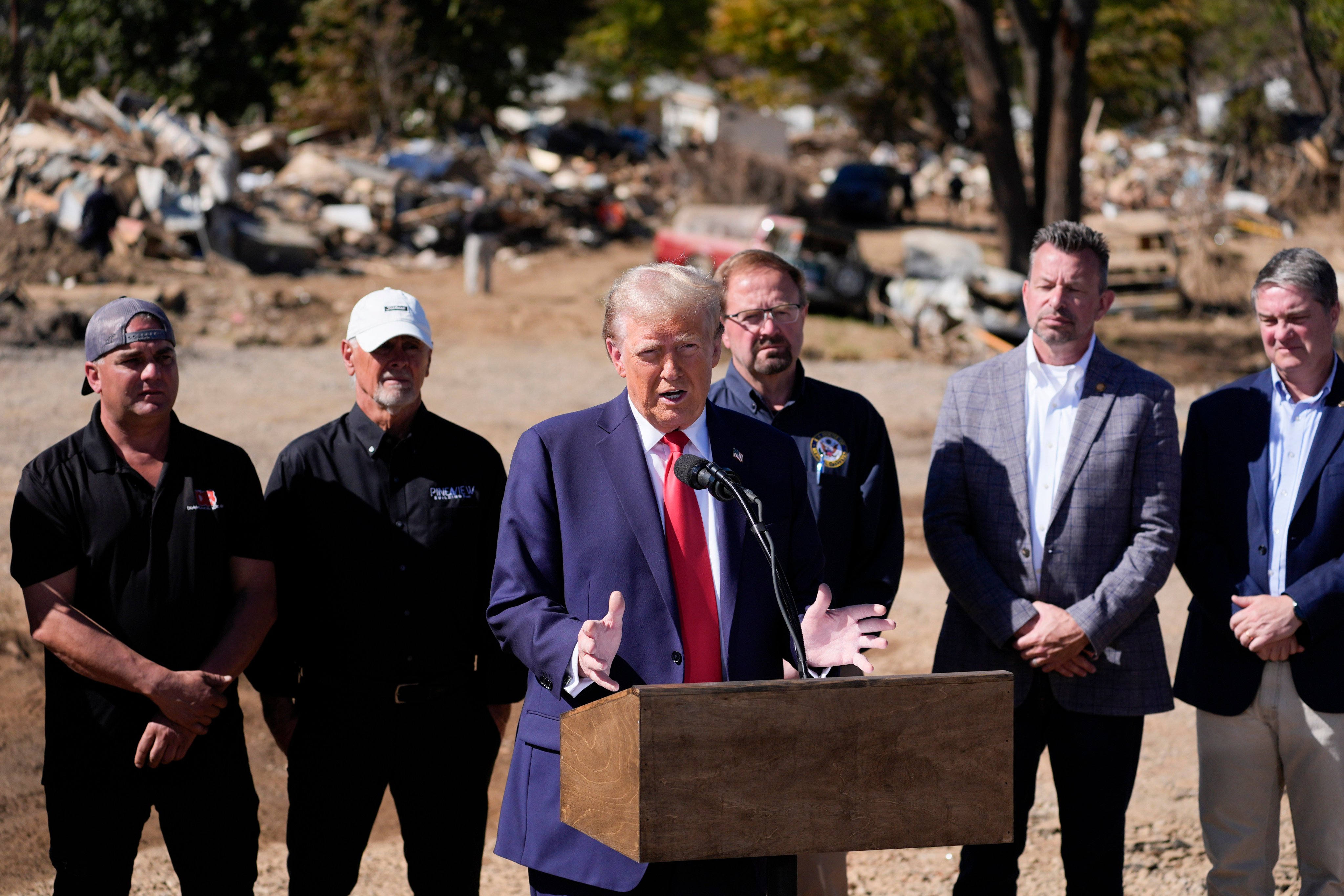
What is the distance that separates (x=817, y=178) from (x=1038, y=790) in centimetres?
4364

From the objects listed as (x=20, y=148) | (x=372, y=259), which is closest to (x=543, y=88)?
(x=372, y=259)

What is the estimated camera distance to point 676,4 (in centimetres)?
5081

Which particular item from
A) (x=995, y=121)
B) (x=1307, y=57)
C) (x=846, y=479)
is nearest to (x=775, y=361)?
(x=846, y=479)

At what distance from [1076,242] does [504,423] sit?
942 cm

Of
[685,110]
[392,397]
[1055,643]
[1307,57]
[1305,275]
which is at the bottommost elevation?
[1055,643]

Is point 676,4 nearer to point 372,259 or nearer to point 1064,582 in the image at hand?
point 372,259

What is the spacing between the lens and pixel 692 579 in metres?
2.88

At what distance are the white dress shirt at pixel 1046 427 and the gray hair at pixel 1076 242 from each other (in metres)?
0.25

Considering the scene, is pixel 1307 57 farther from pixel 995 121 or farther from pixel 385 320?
pixel 385 320

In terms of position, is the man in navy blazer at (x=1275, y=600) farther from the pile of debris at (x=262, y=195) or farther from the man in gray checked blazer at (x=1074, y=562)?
the pile of debris at (x=262, y=195)

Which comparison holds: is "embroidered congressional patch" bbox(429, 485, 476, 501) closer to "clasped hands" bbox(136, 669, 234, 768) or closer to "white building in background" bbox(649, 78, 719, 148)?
"clasped hands" bbox(136, 669, 234, 768)

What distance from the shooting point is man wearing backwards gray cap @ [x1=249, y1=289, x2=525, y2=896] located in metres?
3.71

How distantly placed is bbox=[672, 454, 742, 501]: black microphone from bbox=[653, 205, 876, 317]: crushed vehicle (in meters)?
16.1

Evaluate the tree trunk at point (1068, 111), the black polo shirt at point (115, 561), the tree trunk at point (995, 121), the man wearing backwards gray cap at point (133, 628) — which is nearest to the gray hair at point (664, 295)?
the man wearing backwards gray cap at point (133, 628)
